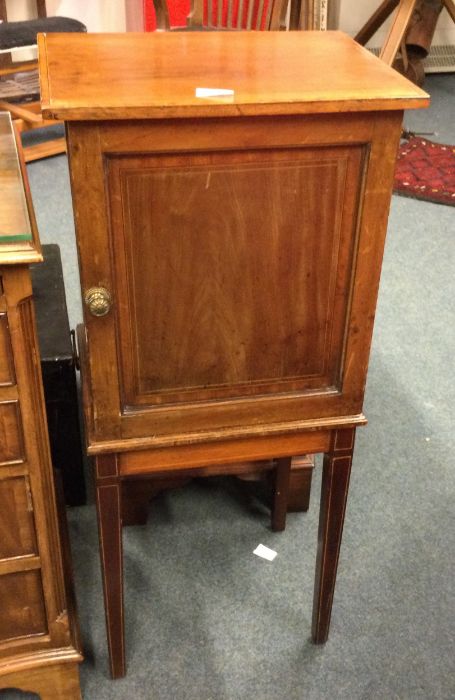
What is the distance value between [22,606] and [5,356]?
45 cm

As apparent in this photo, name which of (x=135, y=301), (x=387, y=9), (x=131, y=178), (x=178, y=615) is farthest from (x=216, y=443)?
(x=387, y=9)

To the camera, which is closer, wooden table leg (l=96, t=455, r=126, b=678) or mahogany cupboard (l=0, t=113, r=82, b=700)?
mahogany cupboard (l=0, t=113, r=82, b=700)

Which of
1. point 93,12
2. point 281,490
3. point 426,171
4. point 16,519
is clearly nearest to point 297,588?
point 281,490

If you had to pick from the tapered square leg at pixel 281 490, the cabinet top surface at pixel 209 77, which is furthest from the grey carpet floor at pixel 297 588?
the cabinet top surface at pixel 209 77

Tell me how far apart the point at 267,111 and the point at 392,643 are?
1033 millimetres

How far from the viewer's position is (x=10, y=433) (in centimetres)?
102

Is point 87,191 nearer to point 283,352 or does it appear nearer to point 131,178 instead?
point 131,178

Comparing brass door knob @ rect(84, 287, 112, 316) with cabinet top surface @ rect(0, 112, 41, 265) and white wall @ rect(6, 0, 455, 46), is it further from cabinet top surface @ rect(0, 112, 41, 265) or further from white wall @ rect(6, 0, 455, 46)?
white wall @ rect(6, 0, 455, 46)

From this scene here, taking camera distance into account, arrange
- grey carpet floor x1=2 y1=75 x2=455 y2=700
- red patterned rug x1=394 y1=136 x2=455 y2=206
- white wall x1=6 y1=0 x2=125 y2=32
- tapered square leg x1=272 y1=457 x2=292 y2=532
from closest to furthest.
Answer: grey carpet floor x1=2 y1=75 x2=455 y2=700, tapered square leg x1=272 y1=457 x2=292 y2=532, red patterned rug x1=394 y1=136 x2=455 y2=206, white wall x1=6 y1=0 x2=125 y2=32

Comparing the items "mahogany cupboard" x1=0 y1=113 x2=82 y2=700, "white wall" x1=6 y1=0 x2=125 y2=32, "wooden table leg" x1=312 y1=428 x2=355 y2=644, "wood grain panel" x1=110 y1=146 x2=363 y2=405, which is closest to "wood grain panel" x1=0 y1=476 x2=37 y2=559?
"mahogany cupboard" x1=0 y1=113 x2=82 y2=700

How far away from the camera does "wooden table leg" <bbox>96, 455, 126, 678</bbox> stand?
1110 millimetres

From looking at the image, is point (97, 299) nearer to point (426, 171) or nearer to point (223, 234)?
point (223, 234)

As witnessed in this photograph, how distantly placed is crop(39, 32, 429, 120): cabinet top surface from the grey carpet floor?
0.99 m

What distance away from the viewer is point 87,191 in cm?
87
